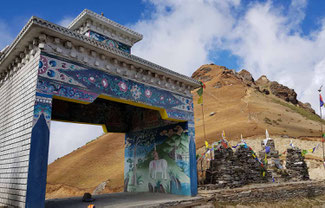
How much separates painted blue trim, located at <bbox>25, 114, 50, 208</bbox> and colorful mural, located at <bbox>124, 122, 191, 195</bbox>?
5766 millimetres

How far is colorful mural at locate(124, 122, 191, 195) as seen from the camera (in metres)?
10.4

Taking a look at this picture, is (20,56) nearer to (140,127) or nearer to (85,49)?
(85,49)

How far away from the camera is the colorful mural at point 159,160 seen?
1044 cm

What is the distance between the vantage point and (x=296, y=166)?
50.4 feet

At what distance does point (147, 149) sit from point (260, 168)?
6723mm

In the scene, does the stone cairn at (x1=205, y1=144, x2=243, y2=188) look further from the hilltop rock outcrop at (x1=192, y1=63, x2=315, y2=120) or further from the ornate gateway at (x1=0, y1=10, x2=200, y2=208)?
the hilltop rock outcrop at (x1=192, y1=63, x2=315, y2=120)

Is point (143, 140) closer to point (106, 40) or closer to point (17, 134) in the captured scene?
point (106, 40)

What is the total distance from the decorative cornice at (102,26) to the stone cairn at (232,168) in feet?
23.3

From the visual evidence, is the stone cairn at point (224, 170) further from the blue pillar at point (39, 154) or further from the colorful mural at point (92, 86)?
the blue pillar at point (39, 154)

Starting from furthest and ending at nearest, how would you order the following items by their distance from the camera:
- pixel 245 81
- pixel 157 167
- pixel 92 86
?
1. pixel 245 81
2. pixel 157 167
3. pixel 92 86

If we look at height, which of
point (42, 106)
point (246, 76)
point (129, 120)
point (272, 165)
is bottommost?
point (272, 165)

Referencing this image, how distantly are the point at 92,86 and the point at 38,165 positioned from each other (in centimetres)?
284

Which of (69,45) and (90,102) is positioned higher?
(69,45)

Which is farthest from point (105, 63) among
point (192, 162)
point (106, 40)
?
point (192, 162)
